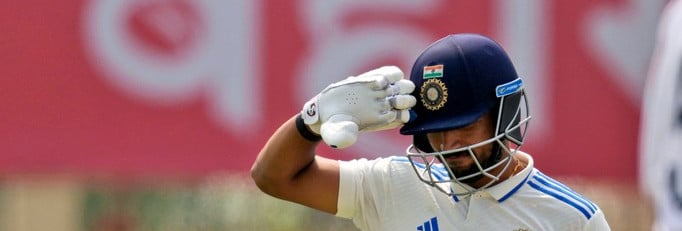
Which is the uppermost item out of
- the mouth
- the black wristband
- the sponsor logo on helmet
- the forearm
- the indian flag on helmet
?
the indian flag on helmet

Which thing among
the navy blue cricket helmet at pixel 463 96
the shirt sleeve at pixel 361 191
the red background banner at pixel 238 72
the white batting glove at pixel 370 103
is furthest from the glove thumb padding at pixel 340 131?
the red background banner at pixel 238 72

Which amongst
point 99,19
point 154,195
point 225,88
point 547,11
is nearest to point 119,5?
point 99,19

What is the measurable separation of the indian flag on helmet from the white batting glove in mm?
64

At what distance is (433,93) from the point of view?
140 inches

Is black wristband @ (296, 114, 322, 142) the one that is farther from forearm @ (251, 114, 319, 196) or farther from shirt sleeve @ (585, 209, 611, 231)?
shirt sleeve @ (585, 209, 611, 231)

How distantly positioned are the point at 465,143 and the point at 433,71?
0.16 metres

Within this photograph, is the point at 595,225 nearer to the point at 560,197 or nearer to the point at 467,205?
the point at 560,197

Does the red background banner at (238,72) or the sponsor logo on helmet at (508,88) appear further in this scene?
the red background banner at (238,72)

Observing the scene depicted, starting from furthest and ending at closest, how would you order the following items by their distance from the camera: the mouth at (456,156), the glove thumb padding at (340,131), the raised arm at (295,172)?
the raised arm at (295,172)
the mouth at (456,156)
the glove thumb padding at (340,131)

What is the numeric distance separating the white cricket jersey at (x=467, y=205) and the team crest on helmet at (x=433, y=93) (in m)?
0.21

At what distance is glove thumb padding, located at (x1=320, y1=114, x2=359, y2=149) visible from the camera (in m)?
3.41

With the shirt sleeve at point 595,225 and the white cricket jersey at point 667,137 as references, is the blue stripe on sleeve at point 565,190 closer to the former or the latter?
the shirt sleeve at point 595,225

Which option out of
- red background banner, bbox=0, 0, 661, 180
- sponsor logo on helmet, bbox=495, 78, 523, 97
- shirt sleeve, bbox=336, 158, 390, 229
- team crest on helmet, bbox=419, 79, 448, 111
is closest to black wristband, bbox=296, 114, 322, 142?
shirt sleeve, bbox=336, 158, 390, 229

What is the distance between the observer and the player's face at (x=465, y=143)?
11.6 feet
